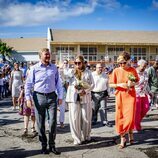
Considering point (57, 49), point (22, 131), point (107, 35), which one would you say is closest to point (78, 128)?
point (22, 131)

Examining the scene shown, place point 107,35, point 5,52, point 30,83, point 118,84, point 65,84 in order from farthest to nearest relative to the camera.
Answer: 1. point 5,52
2. point 107,35
3. point 65,84
4. point 118,84
5. point 30,83

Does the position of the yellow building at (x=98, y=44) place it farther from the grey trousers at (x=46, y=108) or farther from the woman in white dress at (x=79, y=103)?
the grey trousers at (x=46, y=108)

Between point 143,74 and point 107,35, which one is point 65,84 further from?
point 107,35

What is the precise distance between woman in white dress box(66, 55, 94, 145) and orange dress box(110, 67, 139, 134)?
675mm

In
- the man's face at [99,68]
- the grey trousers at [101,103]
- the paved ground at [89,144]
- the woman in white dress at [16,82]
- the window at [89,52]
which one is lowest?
the paved ground at [89,144]

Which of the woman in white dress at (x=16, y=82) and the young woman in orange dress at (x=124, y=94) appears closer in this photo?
the young woman in orange dress at (x=124, y=94)

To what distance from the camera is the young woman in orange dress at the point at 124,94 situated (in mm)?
6961

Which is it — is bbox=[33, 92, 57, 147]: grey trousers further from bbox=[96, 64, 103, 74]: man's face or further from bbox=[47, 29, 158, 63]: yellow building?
bbox=[47, 29, 158, 63]: yellow building

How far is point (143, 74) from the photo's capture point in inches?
353

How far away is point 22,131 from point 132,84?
3.34 m

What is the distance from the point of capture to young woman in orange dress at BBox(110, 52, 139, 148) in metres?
6.96

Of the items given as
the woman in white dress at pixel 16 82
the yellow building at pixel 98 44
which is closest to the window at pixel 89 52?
the yellow building at pixel 98 44

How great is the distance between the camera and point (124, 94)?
23.1ft

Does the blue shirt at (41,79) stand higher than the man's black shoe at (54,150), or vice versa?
the blue shirt at (41,79)
